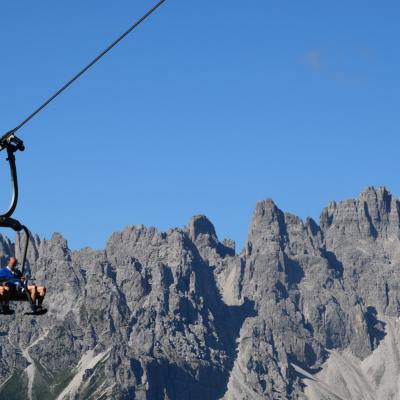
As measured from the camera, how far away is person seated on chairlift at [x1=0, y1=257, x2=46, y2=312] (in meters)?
28.9

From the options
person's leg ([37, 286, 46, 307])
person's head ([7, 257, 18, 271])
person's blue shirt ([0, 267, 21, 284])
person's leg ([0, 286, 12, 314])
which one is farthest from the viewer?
person's leg ([37, 286, 46, 307])

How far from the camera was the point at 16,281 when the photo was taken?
1148 inches

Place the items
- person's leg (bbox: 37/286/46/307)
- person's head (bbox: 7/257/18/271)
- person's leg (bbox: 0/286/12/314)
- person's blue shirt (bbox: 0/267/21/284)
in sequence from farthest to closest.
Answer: person's leg (bbox: 37/286/46/307) < person's blue shirt (bbox: 0/267/21/284) < person's head (bbox: 7/257/18/271) < person's leg (bbox: 0/286/12/314)

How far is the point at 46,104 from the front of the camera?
2702cm

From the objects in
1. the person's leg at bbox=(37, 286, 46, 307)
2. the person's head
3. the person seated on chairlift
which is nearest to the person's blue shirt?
the person seated on chairlift

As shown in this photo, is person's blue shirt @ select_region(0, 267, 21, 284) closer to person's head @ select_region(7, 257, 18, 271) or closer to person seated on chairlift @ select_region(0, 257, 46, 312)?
person seated on chairlift @ select_region(0, 257, 46, 312)

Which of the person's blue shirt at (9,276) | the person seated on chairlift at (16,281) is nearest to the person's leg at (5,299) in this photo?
the person seated on chairlift at (16,281)

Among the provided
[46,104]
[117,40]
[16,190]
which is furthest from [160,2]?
[16,190]

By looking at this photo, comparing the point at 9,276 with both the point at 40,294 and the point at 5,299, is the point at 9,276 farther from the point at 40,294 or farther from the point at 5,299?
the point at 5,299

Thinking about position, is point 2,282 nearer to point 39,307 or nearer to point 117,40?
point 39,307

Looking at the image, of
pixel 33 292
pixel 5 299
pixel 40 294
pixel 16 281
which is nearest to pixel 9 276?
pixel 16 281

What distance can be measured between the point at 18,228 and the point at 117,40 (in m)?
4.86

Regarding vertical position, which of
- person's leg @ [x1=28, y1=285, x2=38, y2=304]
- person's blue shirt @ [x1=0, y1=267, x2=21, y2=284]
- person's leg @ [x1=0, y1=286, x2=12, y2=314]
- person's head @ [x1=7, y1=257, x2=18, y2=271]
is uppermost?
person's head @ [x1=7, y1=257, x2=18, y2=271]

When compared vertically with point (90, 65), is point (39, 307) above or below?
below
